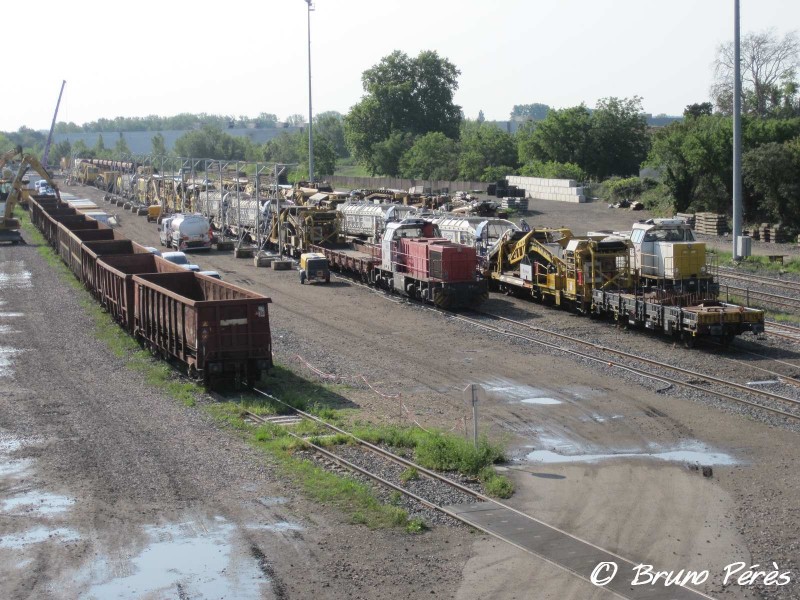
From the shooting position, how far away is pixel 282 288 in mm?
41750

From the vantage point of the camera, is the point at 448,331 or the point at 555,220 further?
the point at 555,220

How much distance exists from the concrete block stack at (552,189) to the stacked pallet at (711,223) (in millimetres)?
21552

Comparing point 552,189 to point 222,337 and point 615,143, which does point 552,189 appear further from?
point 222,337

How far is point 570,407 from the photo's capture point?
21344 mm

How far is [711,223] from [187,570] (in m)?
47.8

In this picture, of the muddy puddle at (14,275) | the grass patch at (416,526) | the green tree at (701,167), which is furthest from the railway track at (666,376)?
the green tree at (701,167)

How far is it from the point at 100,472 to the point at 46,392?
7.23 meters

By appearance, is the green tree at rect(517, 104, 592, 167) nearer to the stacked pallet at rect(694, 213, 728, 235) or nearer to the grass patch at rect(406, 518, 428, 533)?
the stacked pallet at rect(694, 213, 728, 235)

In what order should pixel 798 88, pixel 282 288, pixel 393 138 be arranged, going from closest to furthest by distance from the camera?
pixel 282 288, pixel 798 88, pixel 393 138

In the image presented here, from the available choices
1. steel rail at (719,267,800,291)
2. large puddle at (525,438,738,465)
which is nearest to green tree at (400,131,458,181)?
steel rail at (719,267,800,291)

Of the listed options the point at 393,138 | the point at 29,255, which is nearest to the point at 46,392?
the point at 29,255

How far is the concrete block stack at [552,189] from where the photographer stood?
257 feet

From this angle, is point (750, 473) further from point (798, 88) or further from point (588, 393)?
point (798, 88)

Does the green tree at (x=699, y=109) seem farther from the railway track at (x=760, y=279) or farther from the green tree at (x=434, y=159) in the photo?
the railway track at (x=760, y=279)
